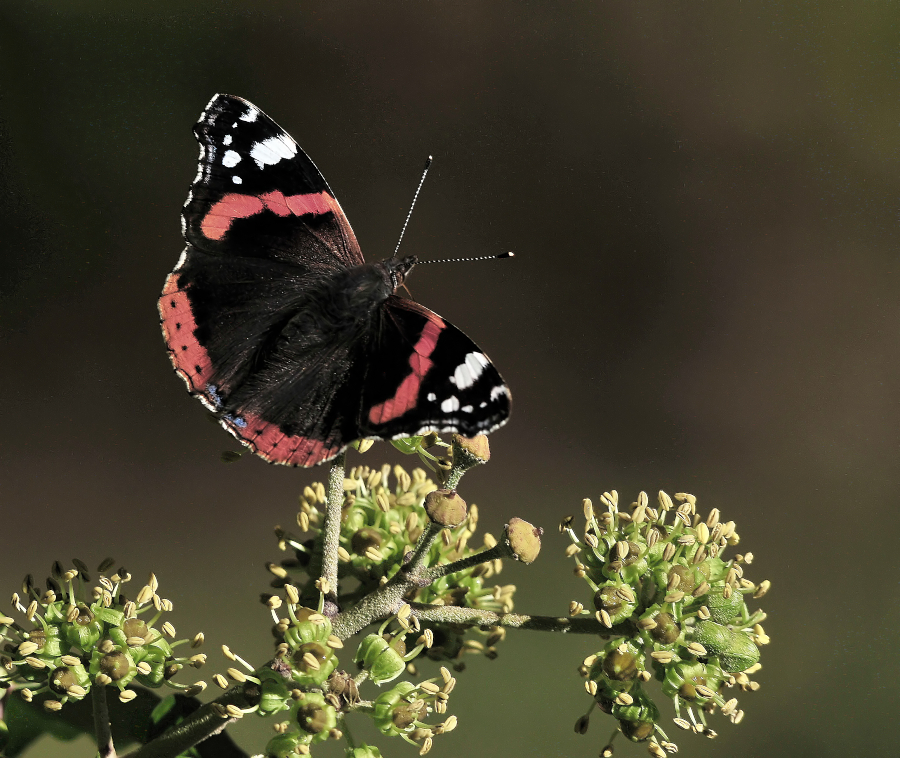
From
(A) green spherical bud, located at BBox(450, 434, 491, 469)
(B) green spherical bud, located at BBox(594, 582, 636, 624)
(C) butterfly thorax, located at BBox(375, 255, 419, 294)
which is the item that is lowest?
(B) green spherical bud, located at BBox(594, 582, 636, 624)

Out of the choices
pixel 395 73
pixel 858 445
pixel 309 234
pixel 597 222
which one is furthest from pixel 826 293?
pixel 309 234

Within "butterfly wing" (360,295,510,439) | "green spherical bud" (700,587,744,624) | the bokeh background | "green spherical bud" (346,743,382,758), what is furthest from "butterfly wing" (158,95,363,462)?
the bokeh background

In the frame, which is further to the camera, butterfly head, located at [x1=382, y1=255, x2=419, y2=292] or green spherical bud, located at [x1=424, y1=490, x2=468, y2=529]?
butterfly head, located at [x1=382, y1=255, x2=419, y2=292]

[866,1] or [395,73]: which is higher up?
[866,1]

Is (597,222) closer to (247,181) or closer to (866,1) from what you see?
(866,1)

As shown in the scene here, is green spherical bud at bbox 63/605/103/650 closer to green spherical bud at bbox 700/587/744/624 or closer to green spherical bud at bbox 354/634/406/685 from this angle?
green spherical bud at bbox 354/634/406/685

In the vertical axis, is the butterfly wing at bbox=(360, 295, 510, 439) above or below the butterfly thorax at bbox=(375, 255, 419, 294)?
below

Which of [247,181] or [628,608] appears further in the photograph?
[247,181]
